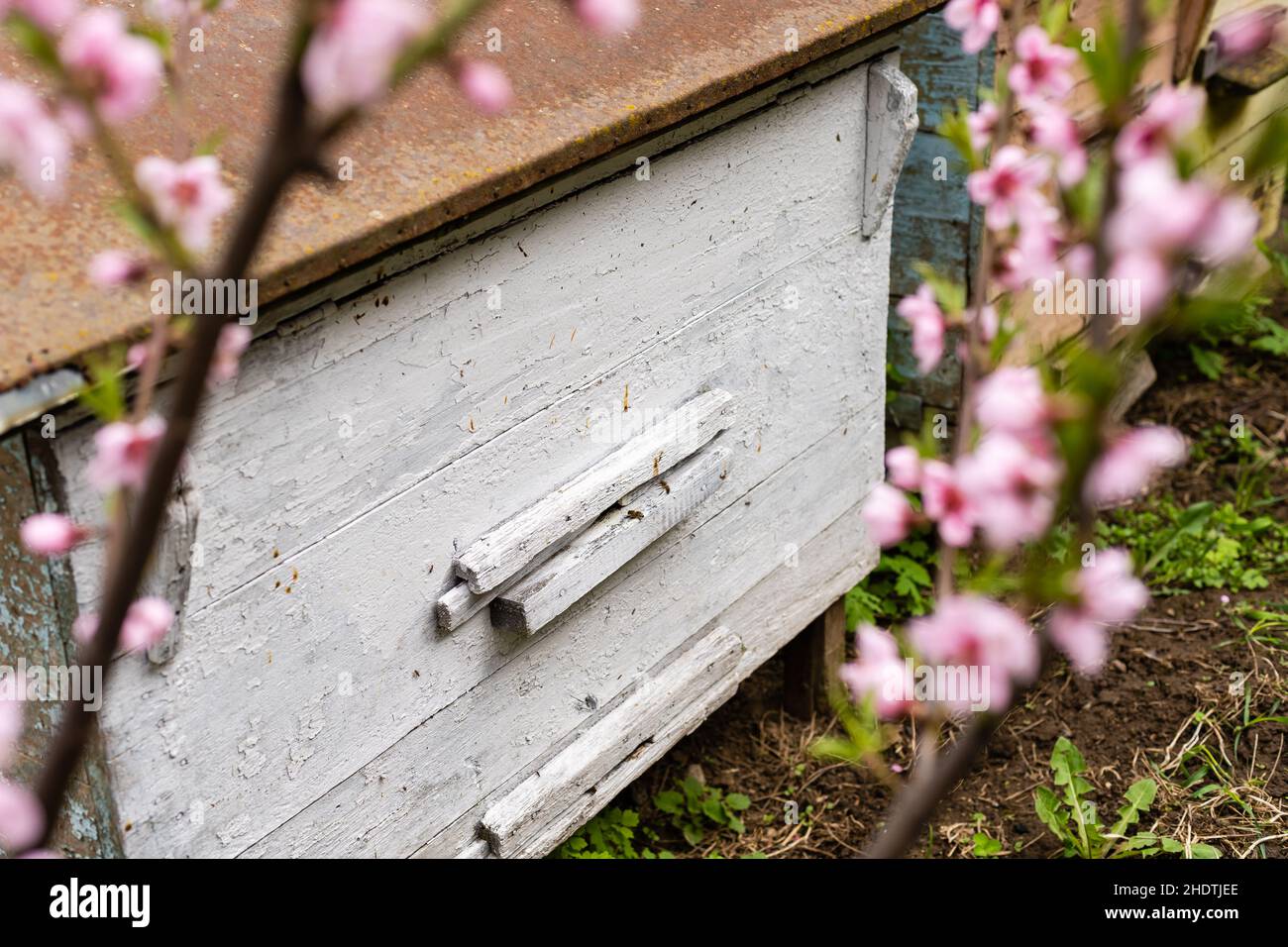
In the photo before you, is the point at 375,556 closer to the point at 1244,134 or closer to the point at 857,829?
the point at 857,829

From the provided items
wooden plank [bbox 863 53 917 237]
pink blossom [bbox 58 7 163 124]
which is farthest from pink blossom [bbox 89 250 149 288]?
wooden plank [bbox 863 53 917 237]

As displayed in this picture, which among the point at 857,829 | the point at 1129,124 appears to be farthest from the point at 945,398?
the point at 1129,124

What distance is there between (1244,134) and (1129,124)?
478 centimetres

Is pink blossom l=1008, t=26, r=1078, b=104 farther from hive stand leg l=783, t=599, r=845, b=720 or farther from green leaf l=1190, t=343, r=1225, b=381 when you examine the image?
green leaf l=1190, t=343, r=1225, b=381

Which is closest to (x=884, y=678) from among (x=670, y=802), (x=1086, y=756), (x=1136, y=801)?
(x=1136, y=801)

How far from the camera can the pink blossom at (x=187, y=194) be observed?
769mm

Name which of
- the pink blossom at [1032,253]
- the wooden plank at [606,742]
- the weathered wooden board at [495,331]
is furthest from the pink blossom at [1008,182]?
the wooden plank at [606,742]

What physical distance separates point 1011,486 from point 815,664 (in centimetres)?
277

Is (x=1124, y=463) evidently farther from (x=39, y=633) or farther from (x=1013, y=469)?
(x=39, y=633)

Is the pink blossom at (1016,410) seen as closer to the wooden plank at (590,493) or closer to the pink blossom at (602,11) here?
the pink blossom at (602,11)

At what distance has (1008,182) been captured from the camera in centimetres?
102

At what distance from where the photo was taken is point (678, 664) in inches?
103

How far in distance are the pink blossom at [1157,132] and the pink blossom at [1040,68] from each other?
0.48m

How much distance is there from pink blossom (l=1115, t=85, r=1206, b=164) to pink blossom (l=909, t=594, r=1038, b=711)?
24 cm
